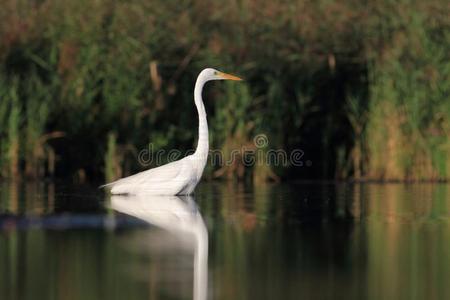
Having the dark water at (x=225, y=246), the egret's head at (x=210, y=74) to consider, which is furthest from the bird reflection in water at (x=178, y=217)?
the egret's head at (x=210, y=74)

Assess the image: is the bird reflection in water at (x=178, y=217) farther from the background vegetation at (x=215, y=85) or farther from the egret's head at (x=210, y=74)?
the background vegetation at (x=215, y=85)

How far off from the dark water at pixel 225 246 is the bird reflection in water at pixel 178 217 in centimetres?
1

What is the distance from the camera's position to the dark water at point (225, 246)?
25.6 ft

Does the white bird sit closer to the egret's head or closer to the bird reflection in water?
the bird reflection in water

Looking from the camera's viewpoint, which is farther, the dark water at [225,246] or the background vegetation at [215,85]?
the background vegetation at [215,85]

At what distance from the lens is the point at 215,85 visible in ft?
55.5

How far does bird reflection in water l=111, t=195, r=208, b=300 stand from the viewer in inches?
335

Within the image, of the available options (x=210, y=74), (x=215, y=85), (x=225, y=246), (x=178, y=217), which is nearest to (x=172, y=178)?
(x=210, y=74)

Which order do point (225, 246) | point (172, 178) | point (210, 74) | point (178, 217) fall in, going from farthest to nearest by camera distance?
1. point (210, 74)
2. point (172, 178)
3. point (178, 217)
4. point (225, 246)

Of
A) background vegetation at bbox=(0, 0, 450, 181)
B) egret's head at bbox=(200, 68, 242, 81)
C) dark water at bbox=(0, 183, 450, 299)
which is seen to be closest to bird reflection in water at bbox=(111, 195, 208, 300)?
dark water at bbox=(0, 183, 450, 299)

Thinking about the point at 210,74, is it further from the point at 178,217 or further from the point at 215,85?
the point at 178,217

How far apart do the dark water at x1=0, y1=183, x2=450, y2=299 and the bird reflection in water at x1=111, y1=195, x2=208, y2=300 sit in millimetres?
11

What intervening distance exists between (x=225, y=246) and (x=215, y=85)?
7313 mm

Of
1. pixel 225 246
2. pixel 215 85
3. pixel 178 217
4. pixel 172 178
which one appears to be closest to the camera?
pixel 225 246
